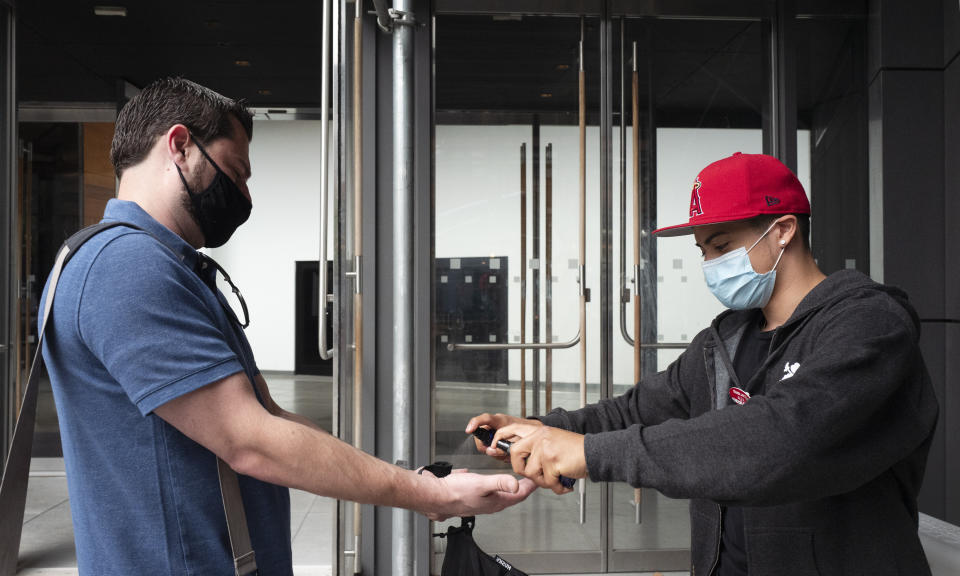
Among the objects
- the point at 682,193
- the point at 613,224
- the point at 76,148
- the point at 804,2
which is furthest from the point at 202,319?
the point at 76,148

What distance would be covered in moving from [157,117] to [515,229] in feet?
9.29

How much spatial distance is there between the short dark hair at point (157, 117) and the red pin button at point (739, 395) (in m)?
1.27

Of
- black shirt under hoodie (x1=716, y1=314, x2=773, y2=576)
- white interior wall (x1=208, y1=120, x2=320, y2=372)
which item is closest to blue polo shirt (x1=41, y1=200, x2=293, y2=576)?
black shirt under hoodie (x1=716, y1=314, x2=773, y2=576)

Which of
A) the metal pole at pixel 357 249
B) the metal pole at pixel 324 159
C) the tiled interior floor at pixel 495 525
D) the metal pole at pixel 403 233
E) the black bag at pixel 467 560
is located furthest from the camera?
the tiled interior floor at pixel 495 525

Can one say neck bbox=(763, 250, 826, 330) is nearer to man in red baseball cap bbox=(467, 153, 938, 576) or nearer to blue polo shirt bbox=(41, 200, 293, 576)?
man in red baseball cap bbox=(467, 153, 938, 576)

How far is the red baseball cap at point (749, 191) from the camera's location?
5.11 feet

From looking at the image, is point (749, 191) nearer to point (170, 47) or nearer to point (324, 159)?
point (324, 159)

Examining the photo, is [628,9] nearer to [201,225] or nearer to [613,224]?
[613,224]

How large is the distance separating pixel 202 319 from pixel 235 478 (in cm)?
28

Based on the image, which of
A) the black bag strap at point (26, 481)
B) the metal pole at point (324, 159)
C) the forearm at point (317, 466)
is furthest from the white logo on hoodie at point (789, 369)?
the metal pole at point (324, 159)

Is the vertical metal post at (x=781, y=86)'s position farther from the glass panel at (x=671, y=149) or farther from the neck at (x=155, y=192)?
the neck at (x=155, y=192)

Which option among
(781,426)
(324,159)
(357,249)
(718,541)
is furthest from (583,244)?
(781,426)

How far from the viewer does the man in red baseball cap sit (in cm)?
119

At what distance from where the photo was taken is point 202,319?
111cm
